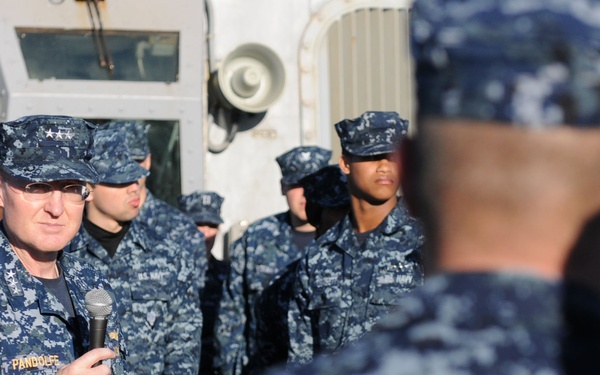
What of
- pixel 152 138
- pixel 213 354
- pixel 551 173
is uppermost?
pixel 152 138

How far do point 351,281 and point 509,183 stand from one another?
4.16 meters

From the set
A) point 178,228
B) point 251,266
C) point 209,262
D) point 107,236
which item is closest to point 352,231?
point 107,236

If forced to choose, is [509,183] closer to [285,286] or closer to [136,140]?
[285,286]

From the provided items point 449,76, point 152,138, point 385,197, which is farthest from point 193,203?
point 449,76

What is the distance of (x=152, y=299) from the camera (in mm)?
5785

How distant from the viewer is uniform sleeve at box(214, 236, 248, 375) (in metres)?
7.50

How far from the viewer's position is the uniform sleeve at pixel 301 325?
5.54m

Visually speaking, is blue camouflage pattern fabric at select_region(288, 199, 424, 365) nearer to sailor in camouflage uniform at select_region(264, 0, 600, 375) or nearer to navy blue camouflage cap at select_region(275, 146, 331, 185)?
navy blue camouflage cap at select_region(275, 146, 331, 185)

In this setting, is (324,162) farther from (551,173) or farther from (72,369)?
(551,173)

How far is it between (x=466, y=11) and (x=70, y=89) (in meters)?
7.64

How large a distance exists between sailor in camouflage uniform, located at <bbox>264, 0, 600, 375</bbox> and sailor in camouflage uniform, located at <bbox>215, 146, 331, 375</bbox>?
6116mm

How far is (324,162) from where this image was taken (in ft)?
25.6

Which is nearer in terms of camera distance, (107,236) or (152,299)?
(152,299)

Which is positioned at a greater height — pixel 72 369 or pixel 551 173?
pixel 551 173
